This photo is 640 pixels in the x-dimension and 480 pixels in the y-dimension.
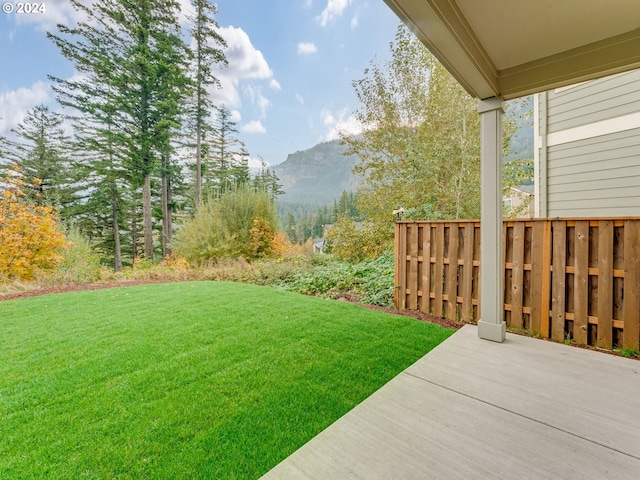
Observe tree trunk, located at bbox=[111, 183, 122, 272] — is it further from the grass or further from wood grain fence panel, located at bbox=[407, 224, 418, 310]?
wood grain fence panel, located at bbox=[407, 224, 418, 310]

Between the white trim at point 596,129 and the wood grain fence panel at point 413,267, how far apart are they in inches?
96.6

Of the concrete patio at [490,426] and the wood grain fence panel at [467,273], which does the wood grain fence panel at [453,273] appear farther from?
the concrete patio at [490,426]

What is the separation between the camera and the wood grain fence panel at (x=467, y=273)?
2701mm

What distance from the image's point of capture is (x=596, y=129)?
3.26m

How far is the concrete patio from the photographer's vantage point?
101cm

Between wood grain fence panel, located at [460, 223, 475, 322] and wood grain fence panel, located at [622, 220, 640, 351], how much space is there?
→ 103 cm

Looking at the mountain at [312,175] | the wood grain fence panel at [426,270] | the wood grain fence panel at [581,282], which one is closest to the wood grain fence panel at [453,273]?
the wood grain fence panel at [426,270]

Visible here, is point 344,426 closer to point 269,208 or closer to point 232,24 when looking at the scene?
point 269,208

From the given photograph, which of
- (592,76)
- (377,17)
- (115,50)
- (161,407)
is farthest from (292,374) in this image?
(115,50)

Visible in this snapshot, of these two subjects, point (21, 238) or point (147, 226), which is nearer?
point (21, 238)

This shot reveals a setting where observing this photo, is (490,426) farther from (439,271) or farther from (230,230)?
(230,230)


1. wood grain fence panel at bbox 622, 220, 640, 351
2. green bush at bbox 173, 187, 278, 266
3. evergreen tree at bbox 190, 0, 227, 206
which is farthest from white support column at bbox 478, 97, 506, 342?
evergreen tree at bbox 190, 0, 227, 206

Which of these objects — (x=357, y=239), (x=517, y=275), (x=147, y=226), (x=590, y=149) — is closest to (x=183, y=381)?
(x=517, y=275)

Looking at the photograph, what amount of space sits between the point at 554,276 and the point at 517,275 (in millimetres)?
254
